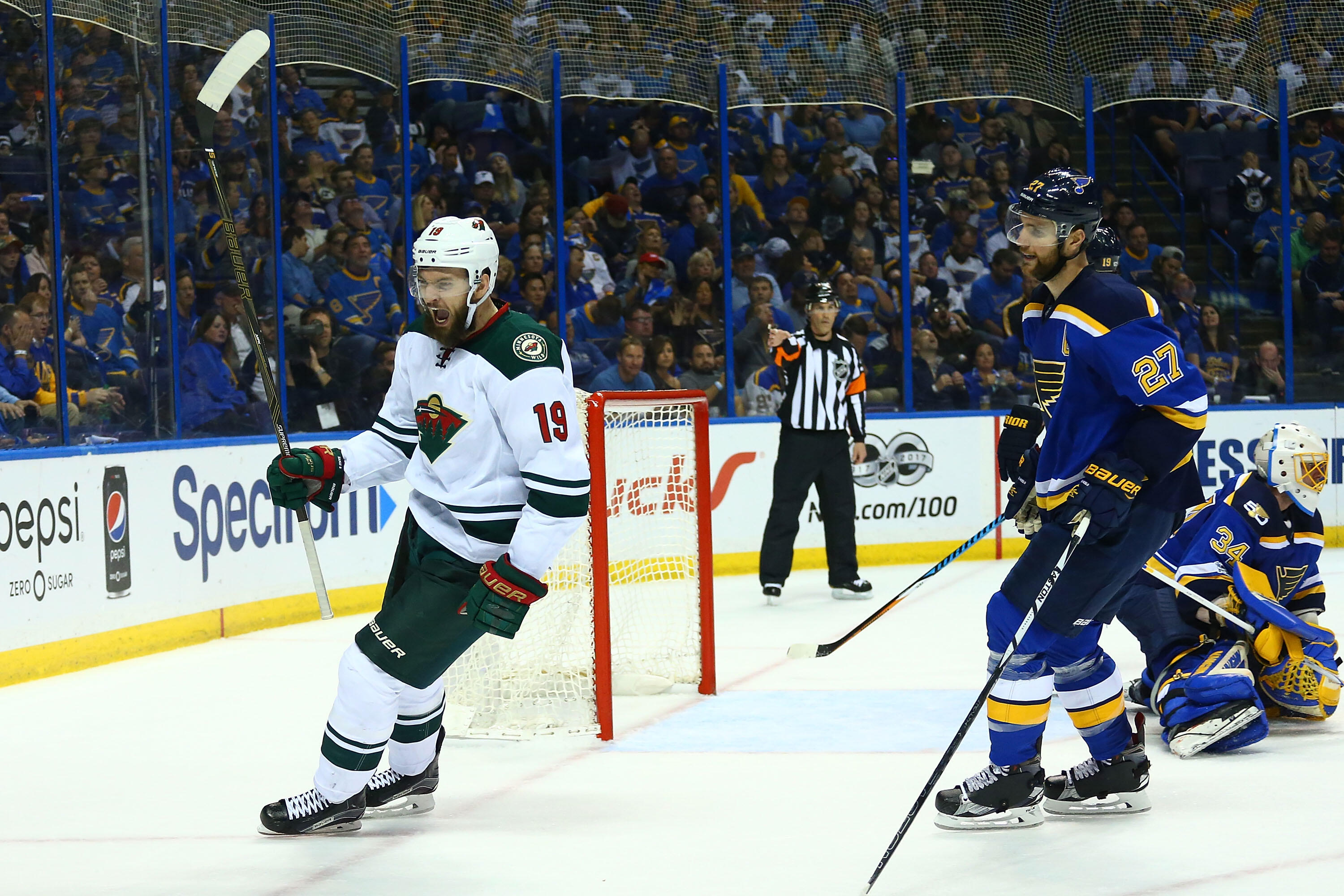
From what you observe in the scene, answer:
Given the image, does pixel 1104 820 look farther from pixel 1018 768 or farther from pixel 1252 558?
pixel 1252 558

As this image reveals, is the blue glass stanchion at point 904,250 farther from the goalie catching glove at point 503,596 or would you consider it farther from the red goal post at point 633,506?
the goalie catching glove at point 503,596

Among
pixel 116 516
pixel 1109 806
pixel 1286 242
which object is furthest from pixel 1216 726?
pixel 1286 242

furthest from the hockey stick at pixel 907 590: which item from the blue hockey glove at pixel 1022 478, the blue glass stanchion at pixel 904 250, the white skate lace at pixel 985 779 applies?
the blue glass stanchion at pixel 904 250

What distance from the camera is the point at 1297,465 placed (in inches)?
177

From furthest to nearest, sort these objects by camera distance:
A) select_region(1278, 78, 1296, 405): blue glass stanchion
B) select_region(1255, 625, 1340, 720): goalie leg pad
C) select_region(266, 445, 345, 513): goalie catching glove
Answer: select_region(1278, 78, 1296, 405): blue glass stanchion < select_region(1255, 625, 1340, 720): goalie leg pad < select_region(266, 445, 345, 513): goalie catching glove

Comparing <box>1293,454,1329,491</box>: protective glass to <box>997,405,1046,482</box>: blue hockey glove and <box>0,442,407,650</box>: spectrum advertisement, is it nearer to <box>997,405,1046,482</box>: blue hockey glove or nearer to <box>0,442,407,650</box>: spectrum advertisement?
<box>997,405,1046,482</box>: blue hockey glove

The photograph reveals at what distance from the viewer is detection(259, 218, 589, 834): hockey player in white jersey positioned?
3246 millimetres

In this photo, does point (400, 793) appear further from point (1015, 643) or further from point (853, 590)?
point (853, 590)

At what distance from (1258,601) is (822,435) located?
3656 millimetres

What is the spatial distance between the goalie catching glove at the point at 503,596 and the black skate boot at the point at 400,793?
68 cm

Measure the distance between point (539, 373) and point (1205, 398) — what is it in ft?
4.61

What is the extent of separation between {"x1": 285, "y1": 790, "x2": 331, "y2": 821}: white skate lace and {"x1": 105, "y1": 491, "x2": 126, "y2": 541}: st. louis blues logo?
119 inches

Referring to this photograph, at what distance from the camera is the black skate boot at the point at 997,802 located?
341 cm

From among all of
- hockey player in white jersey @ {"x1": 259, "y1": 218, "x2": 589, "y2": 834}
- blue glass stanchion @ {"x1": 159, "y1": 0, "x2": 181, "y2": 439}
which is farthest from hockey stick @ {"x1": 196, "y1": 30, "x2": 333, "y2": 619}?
blue glass stanchion @ {"x1": 159, "y1": 0, "x2": 181, "y2": 439}
